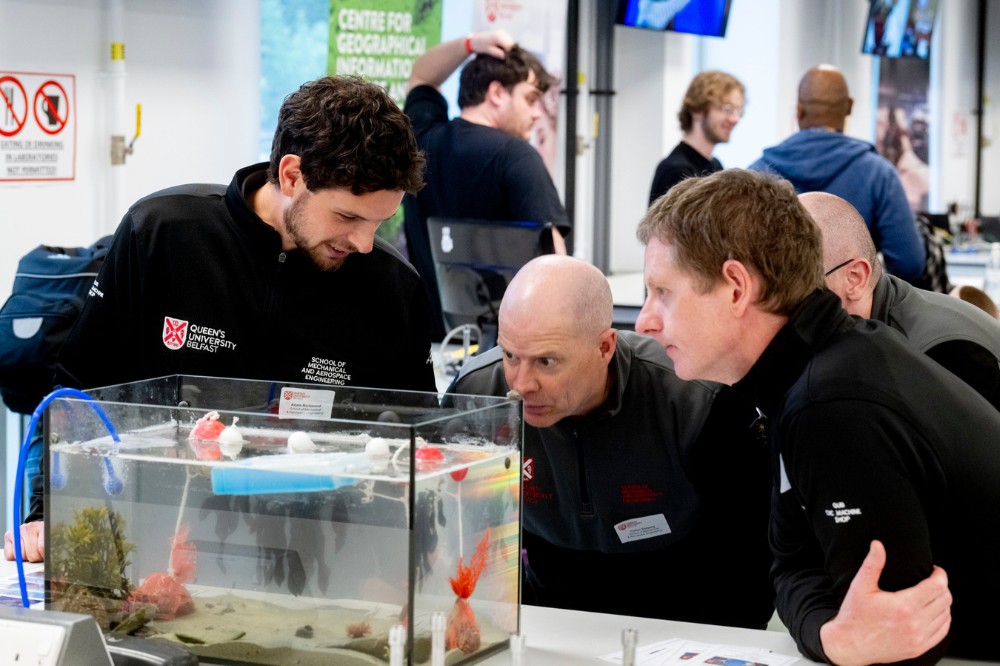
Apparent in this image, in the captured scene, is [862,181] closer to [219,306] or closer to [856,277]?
[856,277]

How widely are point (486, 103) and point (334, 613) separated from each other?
3008 millimetres

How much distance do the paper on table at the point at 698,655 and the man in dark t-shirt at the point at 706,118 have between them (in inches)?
141

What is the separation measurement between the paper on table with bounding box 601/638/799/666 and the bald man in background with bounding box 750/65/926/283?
2.69m

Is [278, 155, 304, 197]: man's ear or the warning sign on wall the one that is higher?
the warning sign on wall

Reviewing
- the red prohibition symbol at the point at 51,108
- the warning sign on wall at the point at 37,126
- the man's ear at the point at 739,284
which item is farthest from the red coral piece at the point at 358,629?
the red prohibition symbol at the point at 51,108

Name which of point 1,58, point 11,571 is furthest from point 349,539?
point 1,58

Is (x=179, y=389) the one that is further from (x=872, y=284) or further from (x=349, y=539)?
(x=872, y=284)

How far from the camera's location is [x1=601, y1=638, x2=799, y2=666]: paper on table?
166 cm

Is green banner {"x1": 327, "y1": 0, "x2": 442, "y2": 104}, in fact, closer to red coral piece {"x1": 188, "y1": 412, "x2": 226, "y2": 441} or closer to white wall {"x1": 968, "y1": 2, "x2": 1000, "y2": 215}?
red coral piece {"x1": 188, "y1": 412, "x2": 226, "y2": 441}

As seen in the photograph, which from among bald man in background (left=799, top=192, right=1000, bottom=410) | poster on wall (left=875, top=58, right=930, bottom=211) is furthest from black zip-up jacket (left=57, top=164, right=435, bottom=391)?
poster on wall (left=875, top=58, right=930, bottom=211)

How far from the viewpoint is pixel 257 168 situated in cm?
233

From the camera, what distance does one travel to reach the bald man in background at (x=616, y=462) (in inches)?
88.8

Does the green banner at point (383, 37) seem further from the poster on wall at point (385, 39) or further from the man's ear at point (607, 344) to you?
the man's ear at point (607, 344)

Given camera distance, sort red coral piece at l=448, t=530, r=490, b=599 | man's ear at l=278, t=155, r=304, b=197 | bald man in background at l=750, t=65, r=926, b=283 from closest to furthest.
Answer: red coral piece at l=448, t=530, r=490, b=599, man's ear at l=278, t=155, r=304, b=197, bald man in background at l=750, t=65, r=926, b=283
